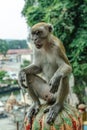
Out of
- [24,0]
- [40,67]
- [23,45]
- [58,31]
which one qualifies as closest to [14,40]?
[23,45]

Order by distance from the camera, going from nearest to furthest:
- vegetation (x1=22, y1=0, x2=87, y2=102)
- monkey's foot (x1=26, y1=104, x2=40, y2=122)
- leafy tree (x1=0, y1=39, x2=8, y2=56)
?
monkey's foot (x1=26, y1=104, x2=40, y2=122), vegetation (x1=22, y1=0, x2=87, y2=102), leafy tree (x1=0, y1=39, x2=8, y2=56)

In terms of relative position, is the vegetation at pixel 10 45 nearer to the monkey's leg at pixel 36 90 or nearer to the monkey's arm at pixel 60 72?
the monkey's leg at pixel 36 90

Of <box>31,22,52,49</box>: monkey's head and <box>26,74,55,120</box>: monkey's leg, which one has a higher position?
<box>31,22,52,49</box>: monkey's head

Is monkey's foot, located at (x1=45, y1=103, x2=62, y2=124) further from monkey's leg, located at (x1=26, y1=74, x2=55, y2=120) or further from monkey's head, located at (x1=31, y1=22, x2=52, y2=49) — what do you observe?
monkey's head, located at (x1=31, y1=22, x2=52, y2=49)

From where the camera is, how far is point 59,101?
2756 mm

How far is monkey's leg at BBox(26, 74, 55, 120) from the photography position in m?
2.82

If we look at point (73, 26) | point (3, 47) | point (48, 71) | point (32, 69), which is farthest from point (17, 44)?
point (48, 71)

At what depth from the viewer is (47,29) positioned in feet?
9.26

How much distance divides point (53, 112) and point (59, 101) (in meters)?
0.10

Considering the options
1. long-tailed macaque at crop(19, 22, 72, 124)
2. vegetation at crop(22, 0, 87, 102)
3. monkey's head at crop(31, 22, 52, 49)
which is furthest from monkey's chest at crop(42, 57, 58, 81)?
vegetation at crop(22, 0, 87, 102)

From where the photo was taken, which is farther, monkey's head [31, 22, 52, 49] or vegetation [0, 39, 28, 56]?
vegetation [0, 39, 28, 56]

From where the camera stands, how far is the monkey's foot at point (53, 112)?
2.66 m

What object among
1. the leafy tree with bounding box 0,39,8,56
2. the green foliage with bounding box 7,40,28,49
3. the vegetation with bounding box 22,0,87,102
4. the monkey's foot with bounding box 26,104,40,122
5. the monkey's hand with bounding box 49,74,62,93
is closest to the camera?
the monkey's hand with bounding box 49,74,62,93

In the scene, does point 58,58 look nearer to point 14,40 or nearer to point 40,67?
point 40,67
